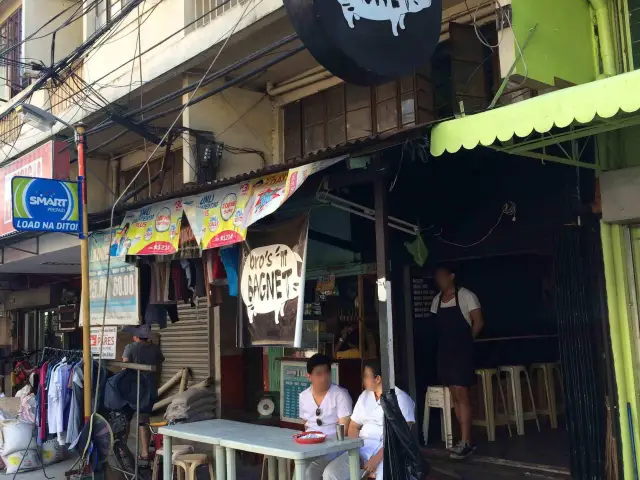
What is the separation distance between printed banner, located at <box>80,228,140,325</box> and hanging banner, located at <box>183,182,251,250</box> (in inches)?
78.5

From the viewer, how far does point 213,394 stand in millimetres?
9664

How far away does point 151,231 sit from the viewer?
25.3ft

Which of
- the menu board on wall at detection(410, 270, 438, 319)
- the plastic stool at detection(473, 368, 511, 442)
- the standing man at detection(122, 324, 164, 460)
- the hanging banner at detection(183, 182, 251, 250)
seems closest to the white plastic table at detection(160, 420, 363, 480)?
the hanging banner at detection(183, 182, 251, 250)

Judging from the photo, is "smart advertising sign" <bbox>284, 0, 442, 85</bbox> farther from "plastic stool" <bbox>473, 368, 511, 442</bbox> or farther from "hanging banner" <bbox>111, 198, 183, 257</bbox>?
"plastic stool" <bbox>473, 368, 511, 442</bbox>

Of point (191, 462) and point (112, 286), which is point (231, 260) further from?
point (112, 286)

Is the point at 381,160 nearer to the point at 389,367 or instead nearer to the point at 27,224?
the point at 389,367

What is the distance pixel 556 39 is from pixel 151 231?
5024mm

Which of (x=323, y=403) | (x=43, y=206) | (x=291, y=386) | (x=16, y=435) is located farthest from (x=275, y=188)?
(x=16, y=435)

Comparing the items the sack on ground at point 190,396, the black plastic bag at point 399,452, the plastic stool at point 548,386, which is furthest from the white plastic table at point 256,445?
the plastic stool at point 548,386

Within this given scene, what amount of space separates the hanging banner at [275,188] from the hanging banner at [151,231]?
4.83 feet

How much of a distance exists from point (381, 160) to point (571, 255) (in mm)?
2105

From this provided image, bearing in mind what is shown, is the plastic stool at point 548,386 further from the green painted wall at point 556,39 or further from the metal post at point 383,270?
the metal post at point 383,270

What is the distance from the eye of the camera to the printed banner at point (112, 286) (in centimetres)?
862

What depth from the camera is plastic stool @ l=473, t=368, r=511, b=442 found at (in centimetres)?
792
